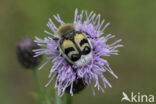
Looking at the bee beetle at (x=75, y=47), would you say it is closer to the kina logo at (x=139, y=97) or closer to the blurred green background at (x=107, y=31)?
the kina logo at (x=139, y=97)

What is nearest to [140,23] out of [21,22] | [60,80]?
[21,22]

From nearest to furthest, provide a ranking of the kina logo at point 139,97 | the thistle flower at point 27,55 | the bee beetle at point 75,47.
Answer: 1. the bee beetle at point 75,47
2. the thistle flower at point 27,55
3. the kina logo at point 139,97

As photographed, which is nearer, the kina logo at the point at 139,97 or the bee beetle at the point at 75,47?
the bee beetle at the point at 75,47

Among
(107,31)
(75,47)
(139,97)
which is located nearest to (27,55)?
(75,47)

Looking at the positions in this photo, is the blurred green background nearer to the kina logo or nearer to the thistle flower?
the kina logo

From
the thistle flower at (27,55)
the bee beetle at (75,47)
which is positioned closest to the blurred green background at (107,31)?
the thistle flower at (27,55)
